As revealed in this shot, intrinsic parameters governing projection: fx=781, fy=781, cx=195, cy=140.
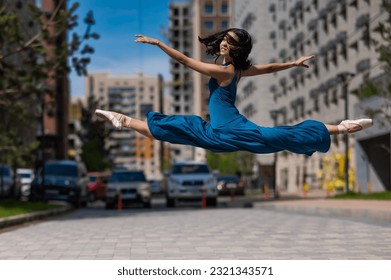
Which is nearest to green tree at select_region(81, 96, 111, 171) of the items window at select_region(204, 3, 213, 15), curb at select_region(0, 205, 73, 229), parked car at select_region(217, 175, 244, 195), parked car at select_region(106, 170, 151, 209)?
parked car at select_region(217, 175, 244, 195)

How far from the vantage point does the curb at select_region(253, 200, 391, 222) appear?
1897 cm

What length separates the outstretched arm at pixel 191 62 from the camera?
4.69 metres

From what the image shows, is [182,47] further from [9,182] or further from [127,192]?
[127,192]

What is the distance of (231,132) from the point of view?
4.76m

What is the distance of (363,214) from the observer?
20.2m

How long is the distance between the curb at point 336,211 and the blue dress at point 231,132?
14.2 meters

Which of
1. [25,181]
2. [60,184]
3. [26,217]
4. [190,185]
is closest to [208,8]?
[25,181]

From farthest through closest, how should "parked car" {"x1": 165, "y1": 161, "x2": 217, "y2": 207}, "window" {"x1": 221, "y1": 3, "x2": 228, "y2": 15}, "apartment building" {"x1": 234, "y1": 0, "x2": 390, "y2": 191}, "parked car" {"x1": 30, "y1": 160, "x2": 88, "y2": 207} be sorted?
"window" {"x1": 221, "y1": 3, "x2": 228, "y2": 15}
"apartment building" {"x1": 234, "y1": 0, "x2": 390, "y2": 191}
"parked car" {"x1": 30, "y1": 160, "x2": 88, "y2": 207}
"parked car" {"x1": 165, "y1": 161, "x2": 217, "y2": 207}

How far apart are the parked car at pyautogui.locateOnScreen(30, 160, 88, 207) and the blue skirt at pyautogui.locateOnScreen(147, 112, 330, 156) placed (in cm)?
2861

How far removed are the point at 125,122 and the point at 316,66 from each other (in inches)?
2409

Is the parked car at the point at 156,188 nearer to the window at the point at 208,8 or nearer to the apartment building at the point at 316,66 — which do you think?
the apartment building at the point at 316,66

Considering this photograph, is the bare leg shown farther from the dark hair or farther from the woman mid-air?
the dark hair

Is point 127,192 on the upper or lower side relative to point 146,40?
lower

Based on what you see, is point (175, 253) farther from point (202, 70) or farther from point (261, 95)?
point (261, 95)
